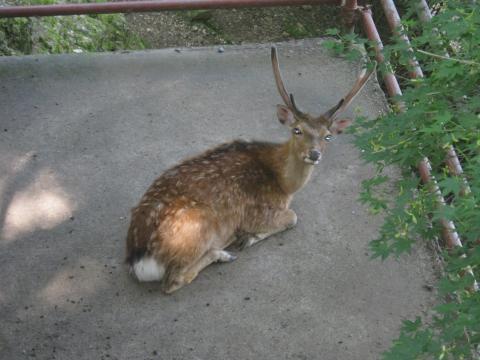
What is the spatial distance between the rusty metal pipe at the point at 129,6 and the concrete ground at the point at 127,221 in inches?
19.6

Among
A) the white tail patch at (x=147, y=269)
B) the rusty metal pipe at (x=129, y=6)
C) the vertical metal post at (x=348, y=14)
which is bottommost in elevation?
the white tail patch at (x=147, y=269)

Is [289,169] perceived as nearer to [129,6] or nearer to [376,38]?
[376,38]

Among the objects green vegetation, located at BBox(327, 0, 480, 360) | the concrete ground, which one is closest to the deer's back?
the concrete ground

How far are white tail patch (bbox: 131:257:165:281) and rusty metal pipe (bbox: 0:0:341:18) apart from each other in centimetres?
252

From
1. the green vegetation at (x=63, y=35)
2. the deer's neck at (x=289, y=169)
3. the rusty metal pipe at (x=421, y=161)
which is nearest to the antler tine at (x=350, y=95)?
the rusty metal pipe at (x=421, y=161)

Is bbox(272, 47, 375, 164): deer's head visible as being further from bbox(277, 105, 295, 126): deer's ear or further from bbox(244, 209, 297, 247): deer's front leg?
bbox(244, 209, 297, 247): deer's front leg

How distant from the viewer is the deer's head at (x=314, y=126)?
4973mm

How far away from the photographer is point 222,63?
6578mm

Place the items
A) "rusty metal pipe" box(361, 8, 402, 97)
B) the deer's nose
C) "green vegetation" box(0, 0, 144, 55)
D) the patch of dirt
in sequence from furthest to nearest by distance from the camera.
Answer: the patch of dirt < "green vegetation" box(0, 0, 144, 55) < "rusty metal pipe" box(361, 8, 402, 97) < the deer's nose

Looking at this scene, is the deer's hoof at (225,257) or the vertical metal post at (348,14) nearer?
the deer's hoof at (225,257)

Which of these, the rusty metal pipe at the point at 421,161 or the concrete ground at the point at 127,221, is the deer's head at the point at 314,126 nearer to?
the rusty metal pipe at the point at 421,161

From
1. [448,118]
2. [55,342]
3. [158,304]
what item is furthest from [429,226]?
[55,342]

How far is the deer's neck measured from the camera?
16.9ft

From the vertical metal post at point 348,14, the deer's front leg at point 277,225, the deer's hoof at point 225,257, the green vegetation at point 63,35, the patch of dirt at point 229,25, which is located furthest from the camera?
the patch of dirt at point 229,25
